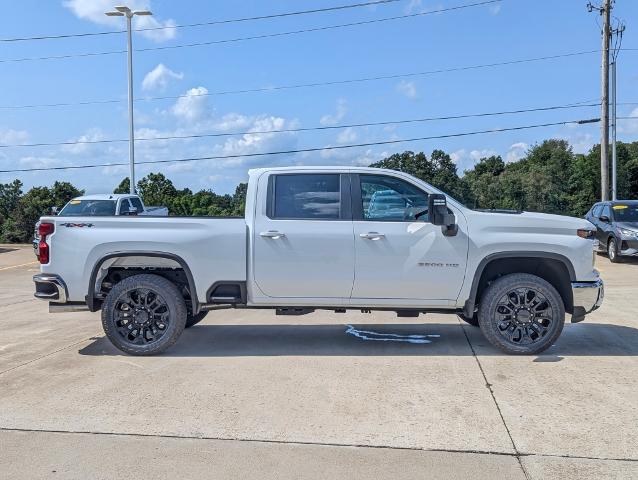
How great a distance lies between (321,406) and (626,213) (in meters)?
14.6

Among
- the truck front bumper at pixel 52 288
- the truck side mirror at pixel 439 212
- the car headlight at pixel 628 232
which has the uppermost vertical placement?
the truck side mirror at pixel 439 212

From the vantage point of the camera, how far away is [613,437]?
4.23m

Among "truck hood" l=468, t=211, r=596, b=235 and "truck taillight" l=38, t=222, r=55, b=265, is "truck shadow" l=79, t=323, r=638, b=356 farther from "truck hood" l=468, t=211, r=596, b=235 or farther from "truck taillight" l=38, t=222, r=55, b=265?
"truck hood" l=468, t=211, r=596, b=235

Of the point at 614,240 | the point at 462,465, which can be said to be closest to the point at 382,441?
the point at 462,465

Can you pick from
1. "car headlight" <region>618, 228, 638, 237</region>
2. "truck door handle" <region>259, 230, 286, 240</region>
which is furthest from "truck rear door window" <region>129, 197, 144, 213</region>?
"car headlight" <region>618, 228, 638, 237</region>

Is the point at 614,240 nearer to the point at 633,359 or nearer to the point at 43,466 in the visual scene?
the point at 633,359

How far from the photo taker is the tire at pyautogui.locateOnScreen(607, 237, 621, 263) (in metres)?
16.3

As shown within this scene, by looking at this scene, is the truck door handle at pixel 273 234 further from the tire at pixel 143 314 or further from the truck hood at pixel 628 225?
the truck hood at pixel 628 225

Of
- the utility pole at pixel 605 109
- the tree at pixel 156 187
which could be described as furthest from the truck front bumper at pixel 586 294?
the tree at pixel 156 187

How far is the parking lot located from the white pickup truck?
0.51 metres

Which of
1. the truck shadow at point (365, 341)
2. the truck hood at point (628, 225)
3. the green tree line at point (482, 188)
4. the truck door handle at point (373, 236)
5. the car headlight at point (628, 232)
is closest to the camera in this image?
the truck door handle at point (373, 236)

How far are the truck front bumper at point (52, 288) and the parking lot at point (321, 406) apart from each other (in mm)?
664

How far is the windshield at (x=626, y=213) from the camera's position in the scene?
1656 cm

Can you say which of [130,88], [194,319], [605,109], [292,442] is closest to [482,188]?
[605,109]
